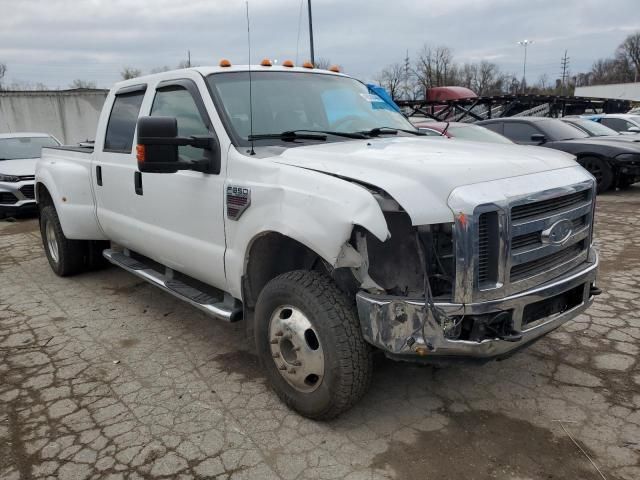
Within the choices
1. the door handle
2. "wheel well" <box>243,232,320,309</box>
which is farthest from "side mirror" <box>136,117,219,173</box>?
the door handle

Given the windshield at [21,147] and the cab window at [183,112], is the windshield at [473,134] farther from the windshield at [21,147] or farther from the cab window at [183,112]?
the windshield at [21,147]

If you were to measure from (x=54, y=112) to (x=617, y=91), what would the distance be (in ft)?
196

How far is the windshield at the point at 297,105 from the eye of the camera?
356cm

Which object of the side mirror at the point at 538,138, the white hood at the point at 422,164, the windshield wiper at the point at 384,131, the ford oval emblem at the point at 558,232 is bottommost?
the ford oval emblem at the point at 558,232

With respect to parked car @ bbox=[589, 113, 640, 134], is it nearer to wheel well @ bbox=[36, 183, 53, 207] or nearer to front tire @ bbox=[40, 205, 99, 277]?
front tire @ bbox=[40, 205, 99, 277]

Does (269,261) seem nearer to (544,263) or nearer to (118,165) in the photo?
(544,263)

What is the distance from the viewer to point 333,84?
13.8ft

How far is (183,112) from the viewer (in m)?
3.88

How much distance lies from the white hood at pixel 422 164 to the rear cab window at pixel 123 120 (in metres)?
1.93

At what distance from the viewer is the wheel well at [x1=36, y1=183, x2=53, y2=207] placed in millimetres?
5965

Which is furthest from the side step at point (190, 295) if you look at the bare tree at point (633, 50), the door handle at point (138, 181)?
the bare tree at point (633, 50)

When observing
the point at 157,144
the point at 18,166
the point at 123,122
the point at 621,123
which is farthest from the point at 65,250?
the point at 621,123

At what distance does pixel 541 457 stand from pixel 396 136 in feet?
7.27

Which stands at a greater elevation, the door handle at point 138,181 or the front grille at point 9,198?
the door handle at point 138,181
